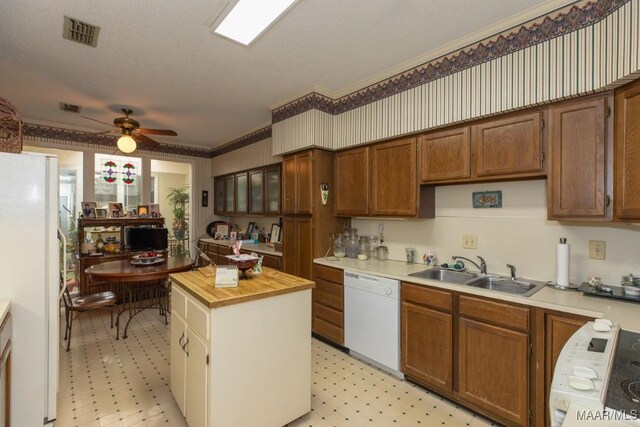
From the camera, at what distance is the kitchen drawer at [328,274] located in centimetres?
298

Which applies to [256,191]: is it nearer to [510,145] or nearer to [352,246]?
[352,246]

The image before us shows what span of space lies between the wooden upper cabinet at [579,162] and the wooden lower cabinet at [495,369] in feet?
2.79

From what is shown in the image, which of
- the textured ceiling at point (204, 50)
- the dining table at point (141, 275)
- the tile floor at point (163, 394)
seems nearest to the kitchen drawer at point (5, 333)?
the tile floor at point (163, 394)

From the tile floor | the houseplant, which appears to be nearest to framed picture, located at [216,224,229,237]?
the houseplant

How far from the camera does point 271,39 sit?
2.30 m

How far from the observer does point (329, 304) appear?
3113 mm

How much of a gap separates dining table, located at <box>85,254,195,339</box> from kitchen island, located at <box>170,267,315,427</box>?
1.21 meters

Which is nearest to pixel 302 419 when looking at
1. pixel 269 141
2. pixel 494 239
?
pixel 494 239

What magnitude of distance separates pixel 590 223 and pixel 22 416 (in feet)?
12.2

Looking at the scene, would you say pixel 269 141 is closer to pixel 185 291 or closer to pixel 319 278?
pixel 319 278

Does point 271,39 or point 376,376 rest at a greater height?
point 271,39

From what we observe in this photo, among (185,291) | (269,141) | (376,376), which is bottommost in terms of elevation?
(376,376)

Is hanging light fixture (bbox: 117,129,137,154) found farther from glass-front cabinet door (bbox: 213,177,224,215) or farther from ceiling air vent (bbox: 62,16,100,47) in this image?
glass-front cabinet door (bbox: 213,177,224,215)

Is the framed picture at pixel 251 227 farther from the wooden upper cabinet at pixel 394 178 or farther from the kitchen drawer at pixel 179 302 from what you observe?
the kitchen drawer at pixel 179 302
